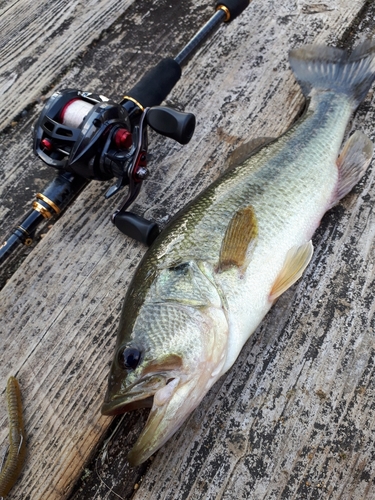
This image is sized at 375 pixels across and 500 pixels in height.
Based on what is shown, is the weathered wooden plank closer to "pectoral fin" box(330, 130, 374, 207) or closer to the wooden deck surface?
the wooden deck surface

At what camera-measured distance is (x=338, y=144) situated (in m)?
2.44

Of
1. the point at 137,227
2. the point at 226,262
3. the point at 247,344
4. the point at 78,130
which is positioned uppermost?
the point at 78,130

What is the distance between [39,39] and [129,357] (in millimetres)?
2656

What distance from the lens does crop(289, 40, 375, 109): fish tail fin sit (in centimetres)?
259

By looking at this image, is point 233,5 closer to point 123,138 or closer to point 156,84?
point 156,84

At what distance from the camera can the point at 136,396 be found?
166 cm

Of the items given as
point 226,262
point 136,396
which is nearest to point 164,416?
point 136,396

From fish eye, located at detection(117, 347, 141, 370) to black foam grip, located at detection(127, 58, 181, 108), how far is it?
140 cm

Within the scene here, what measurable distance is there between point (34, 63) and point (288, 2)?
1882 millimetres

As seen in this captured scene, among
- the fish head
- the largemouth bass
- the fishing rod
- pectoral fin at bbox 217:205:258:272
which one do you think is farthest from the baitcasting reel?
Answer: the fish head

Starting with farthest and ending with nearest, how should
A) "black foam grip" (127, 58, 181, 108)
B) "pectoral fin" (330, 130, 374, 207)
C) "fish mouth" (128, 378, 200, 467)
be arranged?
1. "black foam grip" (127, 58, 181, 108)
2. "pectoral fin" (330, 130, 374, 207)
3. "fish mouth" (128, 378, 200, 467)

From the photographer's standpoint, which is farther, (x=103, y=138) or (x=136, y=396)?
(x=103, y=138)

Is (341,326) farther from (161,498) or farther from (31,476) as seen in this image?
(31,476)

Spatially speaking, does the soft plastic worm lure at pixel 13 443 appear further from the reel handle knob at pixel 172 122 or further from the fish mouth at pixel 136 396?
the reel handle knob at pixel 172 122
